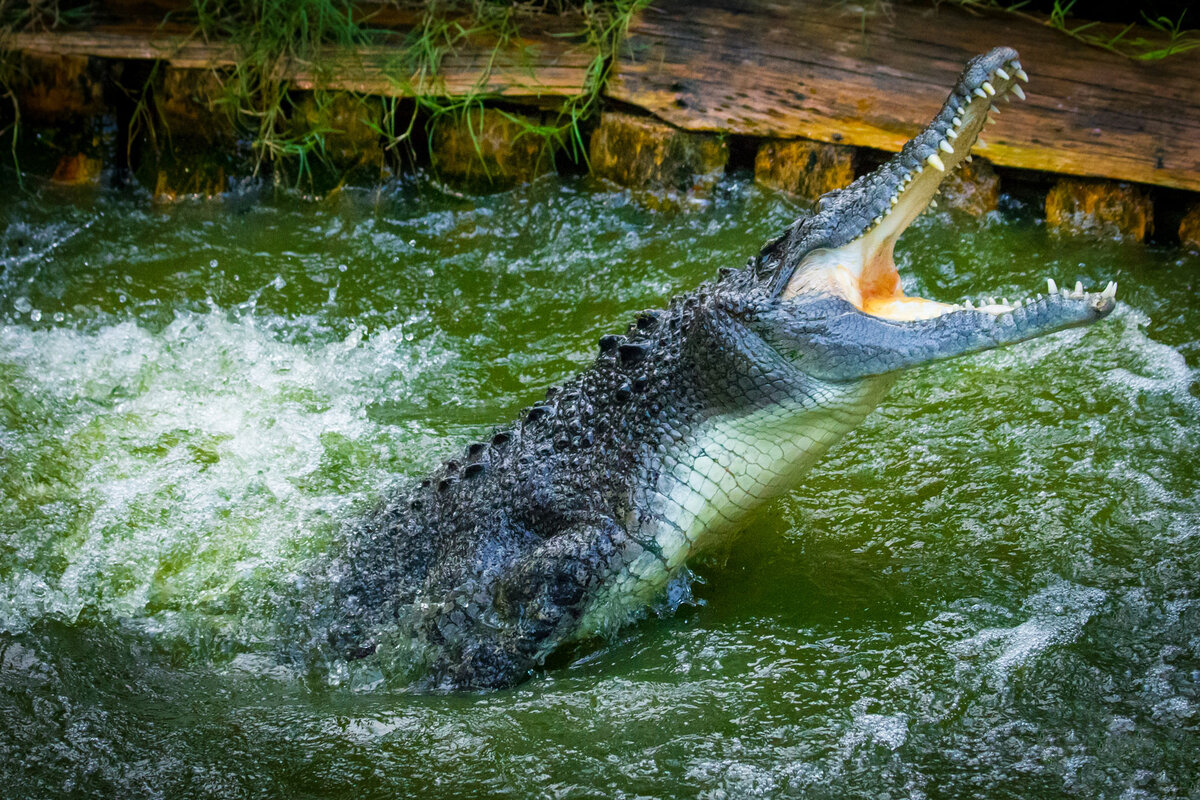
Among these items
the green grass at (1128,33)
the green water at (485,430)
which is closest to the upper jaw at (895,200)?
the green water at (485,430)

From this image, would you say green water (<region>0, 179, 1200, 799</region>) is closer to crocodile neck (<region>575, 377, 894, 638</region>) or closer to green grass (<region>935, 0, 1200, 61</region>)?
crocodile neck (<region>575, 377, 894, 638</region>)

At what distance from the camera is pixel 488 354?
192 inches

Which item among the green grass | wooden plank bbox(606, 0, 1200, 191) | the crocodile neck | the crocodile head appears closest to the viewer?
the crocodile head

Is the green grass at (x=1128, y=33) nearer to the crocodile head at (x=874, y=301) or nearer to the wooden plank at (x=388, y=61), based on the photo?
the wooden plank at (x=388, y=61)

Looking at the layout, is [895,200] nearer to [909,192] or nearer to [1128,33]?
[909,192]

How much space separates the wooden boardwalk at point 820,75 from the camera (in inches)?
200

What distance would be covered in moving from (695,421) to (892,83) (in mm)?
3269

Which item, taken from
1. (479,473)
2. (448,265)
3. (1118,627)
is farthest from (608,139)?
(1118,627)

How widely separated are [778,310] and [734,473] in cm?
48

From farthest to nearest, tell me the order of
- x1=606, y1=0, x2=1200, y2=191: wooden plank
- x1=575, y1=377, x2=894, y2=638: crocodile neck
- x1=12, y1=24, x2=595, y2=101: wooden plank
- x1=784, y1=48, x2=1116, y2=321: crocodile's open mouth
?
x1=12, y1=24, x2=595, y2=101: wooden plank
x1=606, y1=0, x2=1200, y2=191: wooden plank
x1=575, y1=377, x2=894, y2=638: crocodile neck
x1=784, y1=48, x2=1116, y2=321: crocodile's open mouth

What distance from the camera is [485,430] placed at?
14.5 feet

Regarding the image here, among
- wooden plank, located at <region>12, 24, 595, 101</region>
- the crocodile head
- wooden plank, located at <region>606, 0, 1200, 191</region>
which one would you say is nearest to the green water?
wooden plank, located at <region>606, 0, 1200, 191</region>

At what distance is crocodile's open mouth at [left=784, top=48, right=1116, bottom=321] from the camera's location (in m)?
2.82

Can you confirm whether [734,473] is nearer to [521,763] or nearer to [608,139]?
[521,763]
